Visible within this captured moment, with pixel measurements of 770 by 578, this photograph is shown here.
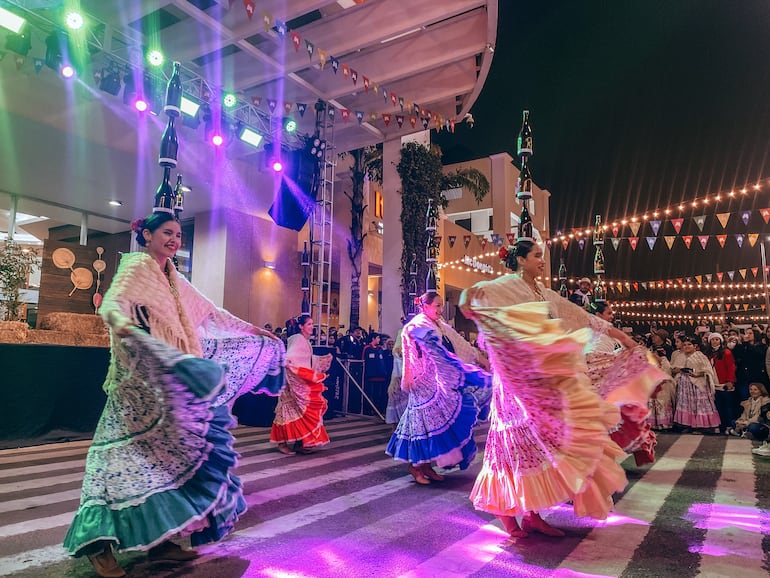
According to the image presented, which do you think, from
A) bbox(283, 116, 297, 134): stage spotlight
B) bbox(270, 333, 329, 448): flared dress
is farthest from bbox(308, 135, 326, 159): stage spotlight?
bbox(270, 333, 329, 448): flared dress

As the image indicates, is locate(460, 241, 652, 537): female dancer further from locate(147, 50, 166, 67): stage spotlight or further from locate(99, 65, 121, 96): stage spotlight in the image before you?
locate(99, 65, 121, 96): stage spotlight

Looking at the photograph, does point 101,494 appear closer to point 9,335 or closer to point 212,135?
point 9,335

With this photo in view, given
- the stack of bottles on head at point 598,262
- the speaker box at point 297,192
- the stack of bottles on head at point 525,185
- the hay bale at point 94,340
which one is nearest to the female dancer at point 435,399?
the stack of bottles on head at point 525,185

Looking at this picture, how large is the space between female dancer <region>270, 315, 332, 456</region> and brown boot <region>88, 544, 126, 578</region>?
12.3 ft

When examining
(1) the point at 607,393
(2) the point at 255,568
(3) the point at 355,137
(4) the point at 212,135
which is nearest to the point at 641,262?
(3) the point at 355,137

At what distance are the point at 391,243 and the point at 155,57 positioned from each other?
687cm

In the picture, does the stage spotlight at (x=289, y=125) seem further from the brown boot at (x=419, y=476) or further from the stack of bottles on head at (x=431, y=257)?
the brown boot at (x=419, y=476)

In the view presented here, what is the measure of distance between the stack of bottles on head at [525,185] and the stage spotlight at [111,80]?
7.21 m

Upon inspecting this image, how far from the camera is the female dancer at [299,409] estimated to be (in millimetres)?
6395

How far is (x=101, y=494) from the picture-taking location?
2.54 meters

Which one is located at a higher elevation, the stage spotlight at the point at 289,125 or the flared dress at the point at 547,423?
the stage spotlight at the point at 289,125

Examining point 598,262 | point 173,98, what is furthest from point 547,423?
point 598,262

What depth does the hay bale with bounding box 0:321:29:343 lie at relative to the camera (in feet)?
21.9

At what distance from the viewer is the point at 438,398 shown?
4.90 m
